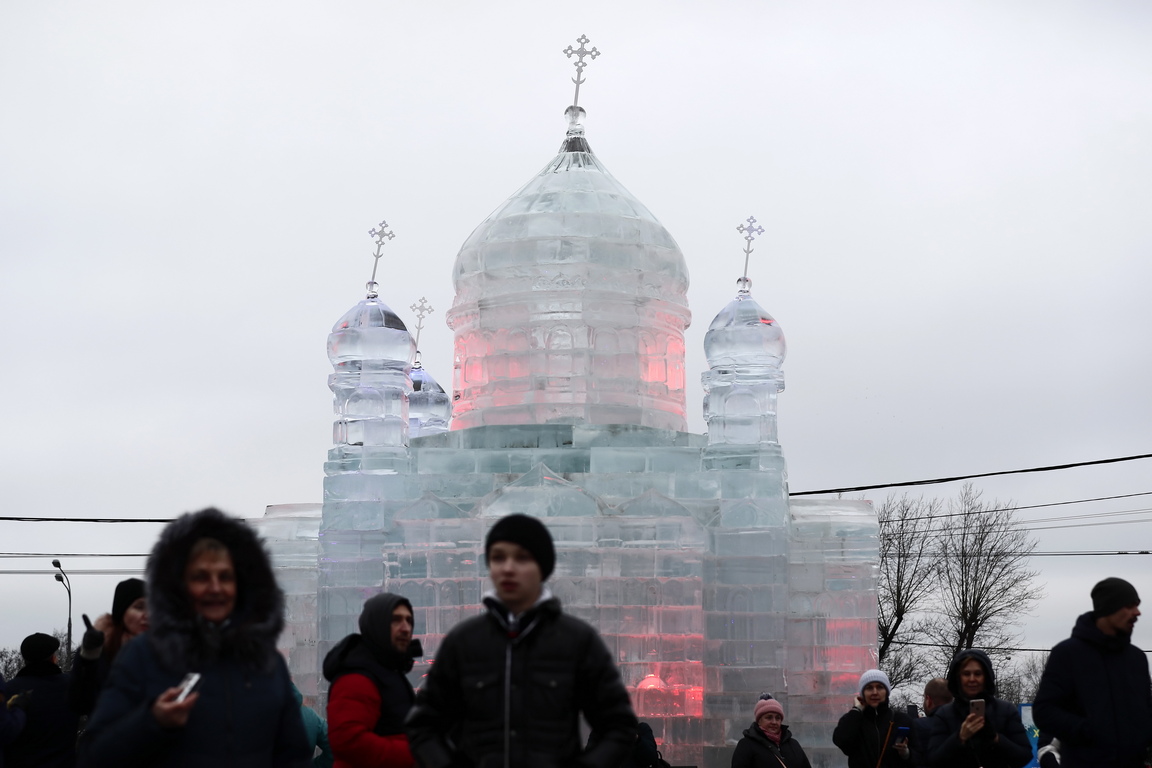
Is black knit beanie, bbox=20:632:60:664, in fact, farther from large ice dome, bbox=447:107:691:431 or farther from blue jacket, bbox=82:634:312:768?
large ice dome, bbox=447:107:691:431

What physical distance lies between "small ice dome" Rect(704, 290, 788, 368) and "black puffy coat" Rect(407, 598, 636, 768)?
16.2 meters

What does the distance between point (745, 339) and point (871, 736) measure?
34.5ft

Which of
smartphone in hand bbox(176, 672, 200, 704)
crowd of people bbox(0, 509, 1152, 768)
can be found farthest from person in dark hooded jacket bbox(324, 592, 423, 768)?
smartphone in hand bbox(176, 672, 200, 704)

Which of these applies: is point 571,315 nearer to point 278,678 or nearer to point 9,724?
point 9,724

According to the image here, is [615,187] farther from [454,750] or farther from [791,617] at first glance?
[454,750]

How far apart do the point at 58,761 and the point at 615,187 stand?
16458 millimetres

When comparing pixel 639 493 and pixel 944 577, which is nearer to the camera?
pixel 639 493

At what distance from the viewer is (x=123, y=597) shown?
768cm

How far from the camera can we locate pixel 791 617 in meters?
20.8

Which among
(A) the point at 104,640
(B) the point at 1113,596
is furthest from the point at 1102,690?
(A) the point at 104,640

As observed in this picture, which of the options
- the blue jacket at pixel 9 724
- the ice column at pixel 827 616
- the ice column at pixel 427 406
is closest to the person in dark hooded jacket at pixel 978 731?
the blue jacket at pixel 9 724

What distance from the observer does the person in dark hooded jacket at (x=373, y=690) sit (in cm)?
750

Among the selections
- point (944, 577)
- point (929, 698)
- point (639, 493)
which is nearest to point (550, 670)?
point (929, 698)

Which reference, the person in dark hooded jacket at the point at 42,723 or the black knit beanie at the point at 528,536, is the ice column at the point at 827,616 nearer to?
the person in dark hooded jacket at the point at 42,723
